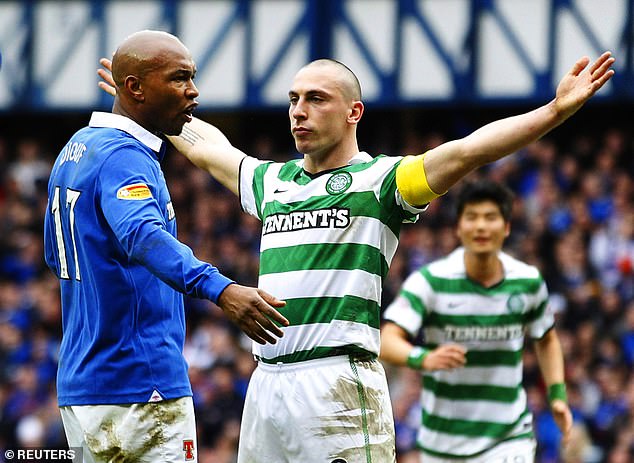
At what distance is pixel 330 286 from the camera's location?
216 inches

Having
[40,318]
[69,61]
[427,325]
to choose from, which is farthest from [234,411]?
[69,61]

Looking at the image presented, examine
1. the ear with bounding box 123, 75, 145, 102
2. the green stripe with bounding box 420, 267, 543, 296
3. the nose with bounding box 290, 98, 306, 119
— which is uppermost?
the nose with bounding box 290, 98, 306, 119

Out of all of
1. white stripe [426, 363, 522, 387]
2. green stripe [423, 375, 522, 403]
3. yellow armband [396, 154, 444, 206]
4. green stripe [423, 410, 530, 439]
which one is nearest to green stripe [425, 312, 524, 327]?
white stripe [426, 363, 522, 387]

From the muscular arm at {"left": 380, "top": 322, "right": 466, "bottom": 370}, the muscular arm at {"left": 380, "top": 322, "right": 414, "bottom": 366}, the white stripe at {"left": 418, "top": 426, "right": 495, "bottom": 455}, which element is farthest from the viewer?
the white stripe at {"left": 418, "top": 426, "right": 495, "bottom": 455}

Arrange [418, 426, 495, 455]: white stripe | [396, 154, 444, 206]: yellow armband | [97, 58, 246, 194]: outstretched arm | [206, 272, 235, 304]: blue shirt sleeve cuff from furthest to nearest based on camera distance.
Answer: [418, 426, 495, 455]: white stripe
[97, 58, 246, 194]: outstretched arm
[396, 154, 444, 206]: yellow armband
[206, 272, 235, 304]: blue shirt sleeve cuff

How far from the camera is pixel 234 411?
520 inches

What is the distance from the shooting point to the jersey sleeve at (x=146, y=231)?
4.58 metres

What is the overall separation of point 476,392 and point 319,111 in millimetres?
2493

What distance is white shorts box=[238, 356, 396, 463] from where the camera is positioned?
542cm

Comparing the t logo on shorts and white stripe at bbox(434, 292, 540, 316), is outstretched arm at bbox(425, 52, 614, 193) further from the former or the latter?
white stripe at bbox(434, 292, 540, 316)

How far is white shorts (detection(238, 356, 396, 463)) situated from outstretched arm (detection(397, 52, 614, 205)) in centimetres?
85

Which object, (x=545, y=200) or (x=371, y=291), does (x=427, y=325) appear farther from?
(x=545, y=200)

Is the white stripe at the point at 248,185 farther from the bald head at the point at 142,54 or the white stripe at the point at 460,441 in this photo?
the white stripe at the point at 460,441

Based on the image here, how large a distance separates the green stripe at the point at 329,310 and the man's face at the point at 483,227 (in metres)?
2.19
